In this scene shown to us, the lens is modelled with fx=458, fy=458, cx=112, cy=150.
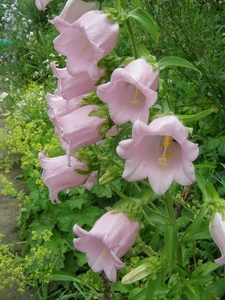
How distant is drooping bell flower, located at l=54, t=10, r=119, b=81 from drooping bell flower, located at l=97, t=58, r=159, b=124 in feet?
0.22

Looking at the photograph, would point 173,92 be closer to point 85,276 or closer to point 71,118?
point 85,276

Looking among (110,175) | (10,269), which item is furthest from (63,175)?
(10,269)

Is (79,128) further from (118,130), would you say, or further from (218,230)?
(218,230)

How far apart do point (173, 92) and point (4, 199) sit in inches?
68.9

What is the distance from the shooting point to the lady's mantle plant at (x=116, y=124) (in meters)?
1.35

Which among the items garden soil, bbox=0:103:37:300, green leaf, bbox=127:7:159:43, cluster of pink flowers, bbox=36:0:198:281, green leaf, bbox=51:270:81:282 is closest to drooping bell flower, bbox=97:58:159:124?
cluster of pink flowers, bbox=36:0:198:281

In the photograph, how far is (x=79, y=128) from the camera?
151cm

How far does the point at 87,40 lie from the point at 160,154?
1.43 feet

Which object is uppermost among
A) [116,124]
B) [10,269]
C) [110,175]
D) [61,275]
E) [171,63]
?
[171,63]

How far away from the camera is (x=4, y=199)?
395 centimetres

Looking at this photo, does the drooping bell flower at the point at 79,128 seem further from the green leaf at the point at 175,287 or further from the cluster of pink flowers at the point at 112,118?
the green leaf at the point at 175,287

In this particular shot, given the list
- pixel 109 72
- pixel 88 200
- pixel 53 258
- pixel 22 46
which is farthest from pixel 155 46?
pixel 22 46

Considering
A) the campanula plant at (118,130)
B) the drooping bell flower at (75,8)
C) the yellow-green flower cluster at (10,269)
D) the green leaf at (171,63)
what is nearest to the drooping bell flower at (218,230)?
the campanula plant at (118,130)

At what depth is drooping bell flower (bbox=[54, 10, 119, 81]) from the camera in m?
1.34
